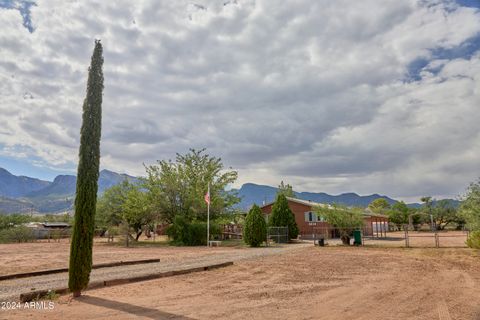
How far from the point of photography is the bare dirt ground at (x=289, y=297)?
327 inches

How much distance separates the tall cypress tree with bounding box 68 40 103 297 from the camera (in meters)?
10.2

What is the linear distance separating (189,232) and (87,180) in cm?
2440

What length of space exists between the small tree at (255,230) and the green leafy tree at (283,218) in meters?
7.68

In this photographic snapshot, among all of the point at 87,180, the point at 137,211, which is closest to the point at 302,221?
the point at 137,211

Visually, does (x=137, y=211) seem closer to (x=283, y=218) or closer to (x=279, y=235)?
(x=279, y=235)

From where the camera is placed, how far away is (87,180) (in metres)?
10.7

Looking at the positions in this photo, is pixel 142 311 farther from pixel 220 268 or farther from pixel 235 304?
pixel 220 268

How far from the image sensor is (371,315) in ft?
27.1

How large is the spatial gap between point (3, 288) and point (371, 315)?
1040cm

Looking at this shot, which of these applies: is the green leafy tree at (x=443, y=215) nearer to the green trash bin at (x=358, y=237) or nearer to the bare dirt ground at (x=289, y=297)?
the green trash bin at (x=358, y=237)

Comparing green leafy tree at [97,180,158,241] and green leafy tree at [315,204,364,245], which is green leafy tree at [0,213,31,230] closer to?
green leafy tree at [97,180,158,241]

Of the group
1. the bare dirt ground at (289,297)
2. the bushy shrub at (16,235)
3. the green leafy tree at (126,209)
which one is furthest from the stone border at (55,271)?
the bushy shrub at (16,235)

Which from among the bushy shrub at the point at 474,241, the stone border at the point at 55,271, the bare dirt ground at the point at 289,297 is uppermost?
the bushy shrub at the point at 474,241

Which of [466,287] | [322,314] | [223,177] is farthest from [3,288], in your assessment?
[223,177]
